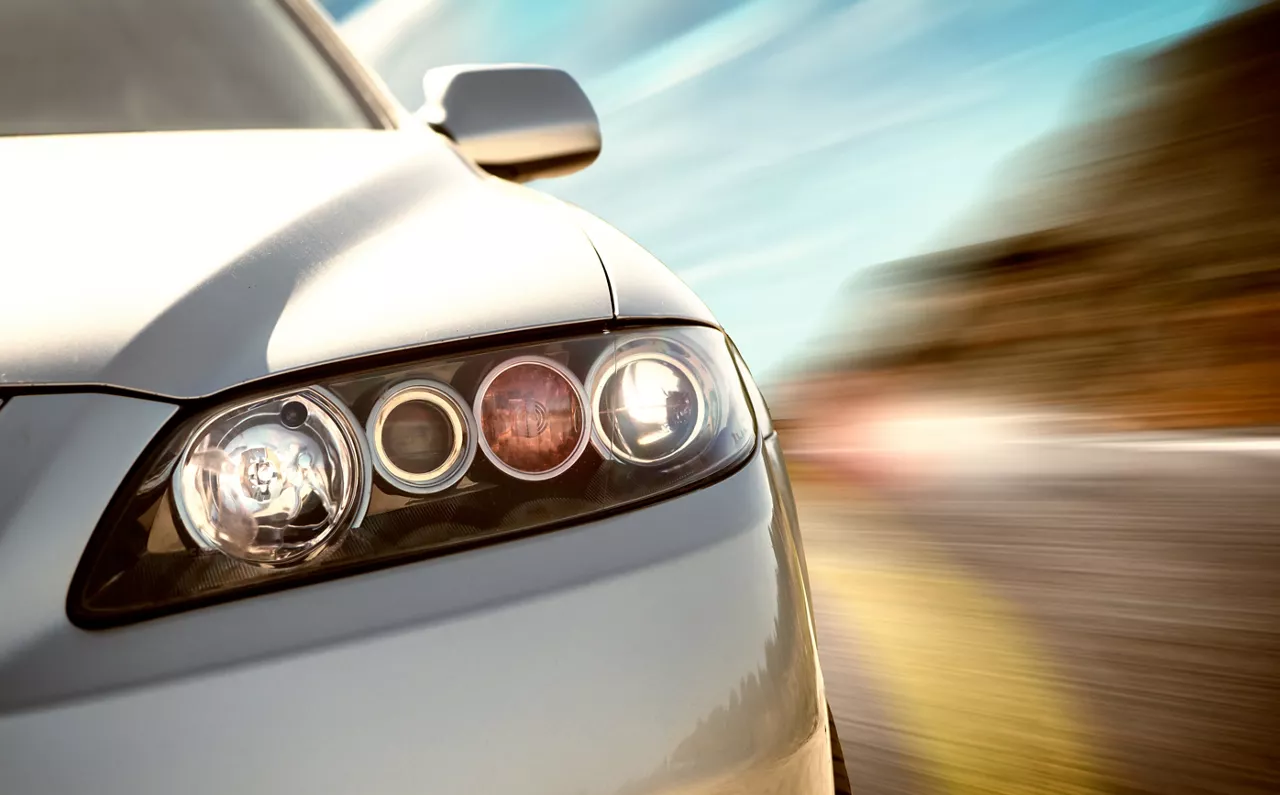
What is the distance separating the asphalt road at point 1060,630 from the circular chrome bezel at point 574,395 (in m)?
1.47

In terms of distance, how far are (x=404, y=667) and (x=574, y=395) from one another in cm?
34

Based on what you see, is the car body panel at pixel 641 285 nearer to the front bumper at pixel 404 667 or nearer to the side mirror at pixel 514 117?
the front bumper at pixel 404 667

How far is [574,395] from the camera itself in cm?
126

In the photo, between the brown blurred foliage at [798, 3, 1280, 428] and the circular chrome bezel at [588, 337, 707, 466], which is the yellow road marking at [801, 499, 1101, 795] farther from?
the brown blurred foliage at [798, 3, 1280, 428]

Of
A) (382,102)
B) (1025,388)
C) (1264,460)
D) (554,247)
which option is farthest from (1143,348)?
(554,247)

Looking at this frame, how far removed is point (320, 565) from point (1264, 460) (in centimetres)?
489

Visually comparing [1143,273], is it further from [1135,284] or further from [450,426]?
[450,426]

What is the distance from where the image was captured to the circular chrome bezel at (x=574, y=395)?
1221 mm

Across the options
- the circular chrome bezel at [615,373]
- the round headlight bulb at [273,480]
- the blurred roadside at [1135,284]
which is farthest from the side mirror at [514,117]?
the blurred roadside at [1135,284]

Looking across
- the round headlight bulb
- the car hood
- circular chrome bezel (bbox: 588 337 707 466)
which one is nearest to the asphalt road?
circular chrome bezel (bbox: 588 337 707 466)

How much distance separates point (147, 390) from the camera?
43.4 inches

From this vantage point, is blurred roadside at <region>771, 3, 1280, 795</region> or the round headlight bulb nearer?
the round headlight bulb

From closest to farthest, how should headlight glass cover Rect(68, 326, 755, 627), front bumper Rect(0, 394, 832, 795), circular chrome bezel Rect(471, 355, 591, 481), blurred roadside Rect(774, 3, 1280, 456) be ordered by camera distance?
front bumper Rect(0, 394, 832, 795) < headlight glass cover Rect(68, 326, 755, 627) < circular chrome bezel Rect(471, 355, 591, 481) < blurred roadside Rect(774, 3, 1280, 456)

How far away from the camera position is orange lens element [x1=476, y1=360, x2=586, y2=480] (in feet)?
4.03
